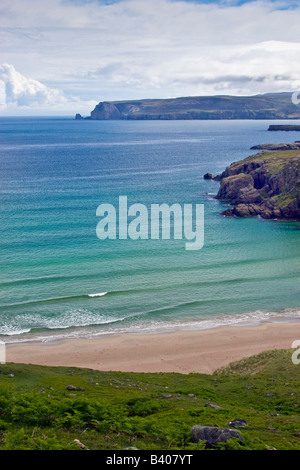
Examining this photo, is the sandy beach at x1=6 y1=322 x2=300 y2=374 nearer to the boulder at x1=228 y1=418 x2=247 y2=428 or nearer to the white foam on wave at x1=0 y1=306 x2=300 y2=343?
the white foam on wave at x1=0 y1=306 x2=300 y2=343

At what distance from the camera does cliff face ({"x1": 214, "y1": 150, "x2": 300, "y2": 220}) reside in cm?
10162

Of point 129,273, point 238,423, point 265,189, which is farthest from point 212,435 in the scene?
point 265,189

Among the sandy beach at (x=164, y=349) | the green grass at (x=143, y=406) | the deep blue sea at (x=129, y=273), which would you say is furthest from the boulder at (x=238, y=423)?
the deep blue sea at (x=129, y=273)

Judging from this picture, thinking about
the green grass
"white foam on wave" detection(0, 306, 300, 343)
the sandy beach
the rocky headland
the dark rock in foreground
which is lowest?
the sandy beach

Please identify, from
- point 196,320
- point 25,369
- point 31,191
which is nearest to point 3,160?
point 31,191

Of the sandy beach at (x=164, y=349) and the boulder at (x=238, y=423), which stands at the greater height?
the boulder at (x=238, y=423)

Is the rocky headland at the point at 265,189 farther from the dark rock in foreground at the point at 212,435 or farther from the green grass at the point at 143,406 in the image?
the dark rock in foreground at the point at 212,435

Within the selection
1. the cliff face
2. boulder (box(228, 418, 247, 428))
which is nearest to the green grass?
boulder (box(228, 418, 247, 428))

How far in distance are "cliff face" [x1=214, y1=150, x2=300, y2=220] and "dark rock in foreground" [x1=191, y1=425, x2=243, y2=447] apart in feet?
269

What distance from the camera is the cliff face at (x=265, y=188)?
4001 inches

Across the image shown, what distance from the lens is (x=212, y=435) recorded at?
70.3ft

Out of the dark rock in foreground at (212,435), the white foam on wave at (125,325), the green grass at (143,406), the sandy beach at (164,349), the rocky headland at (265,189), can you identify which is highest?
the rocky headland at (265,189)

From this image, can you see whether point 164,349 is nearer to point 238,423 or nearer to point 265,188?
point 238,423
